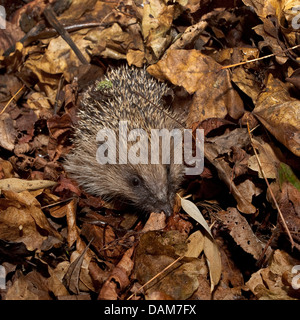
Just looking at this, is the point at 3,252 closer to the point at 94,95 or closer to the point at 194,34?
the point at 94,95

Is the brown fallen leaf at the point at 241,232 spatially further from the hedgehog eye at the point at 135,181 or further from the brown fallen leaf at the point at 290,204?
the hedgehog eye at the point at 135,181

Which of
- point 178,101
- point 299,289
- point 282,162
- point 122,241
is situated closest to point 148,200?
point 122,241

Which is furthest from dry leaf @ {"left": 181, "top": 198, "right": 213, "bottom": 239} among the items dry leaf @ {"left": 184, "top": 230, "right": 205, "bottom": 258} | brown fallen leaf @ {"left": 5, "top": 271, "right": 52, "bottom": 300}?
brown fallen leaf @ {"left": 5, "top": 271, "right": 52, "bottom": 300}

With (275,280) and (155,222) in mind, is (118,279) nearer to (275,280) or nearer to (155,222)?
(155,222)

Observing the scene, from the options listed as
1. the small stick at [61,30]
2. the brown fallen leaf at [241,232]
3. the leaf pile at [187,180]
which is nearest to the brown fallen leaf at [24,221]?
the leaf pile at [187,180]

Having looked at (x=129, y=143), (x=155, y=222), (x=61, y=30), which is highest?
(x=61, y=30)

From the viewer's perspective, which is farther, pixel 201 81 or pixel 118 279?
pixel 201 81

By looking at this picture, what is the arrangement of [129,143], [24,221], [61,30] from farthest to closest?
[61,30] → [129,143] → [24,221]

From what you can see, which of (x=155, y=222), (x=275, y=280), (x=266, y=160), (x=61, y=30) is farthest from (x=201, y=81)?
(x=61, y=30)
